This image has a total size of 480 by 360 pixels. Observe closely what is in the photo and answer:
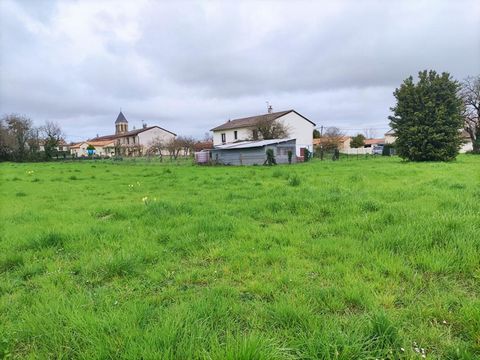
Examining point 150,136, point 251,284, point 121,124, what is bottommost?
point 251,284

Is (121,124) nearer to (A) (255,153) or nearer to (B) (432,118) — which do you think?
(A) (255,153)

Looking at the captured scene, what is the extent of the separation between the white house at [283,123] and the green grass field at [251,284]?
4172 centimetres

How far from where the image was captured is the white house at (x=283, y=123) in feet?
156

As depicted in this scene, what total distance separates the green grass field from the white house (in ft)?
137

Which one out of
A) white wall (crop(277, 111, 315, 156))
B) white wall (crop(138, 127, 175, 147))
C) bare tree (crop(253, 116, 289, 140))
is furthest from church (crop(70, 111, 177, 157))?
white wall (crop(277, 111, 315, 156))

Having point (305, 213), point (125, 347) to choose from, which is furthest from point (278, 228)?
point (125, 347)

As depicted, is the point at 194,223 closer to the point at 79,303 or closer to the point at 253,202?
the point at 253,202

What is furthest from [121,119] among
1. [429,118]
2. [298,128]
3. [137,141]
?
[429,118]

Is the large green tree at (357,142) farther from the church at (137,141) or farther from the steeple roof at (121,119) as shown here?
the steeple roof at (121,119)

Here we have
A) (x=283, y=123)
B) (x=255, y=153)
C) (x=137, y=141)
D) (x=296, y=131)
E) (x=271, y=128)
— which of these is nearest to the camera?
(x=255, y=153)

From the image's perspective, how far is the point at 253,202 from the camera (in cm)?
749

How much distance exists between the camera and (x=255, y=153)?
33438 millimetres

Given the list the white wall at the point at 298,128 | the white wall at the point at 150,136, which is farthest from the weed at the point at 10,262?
the white wall at the point at 150,136

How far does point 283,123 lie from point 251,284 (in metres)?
45.2
